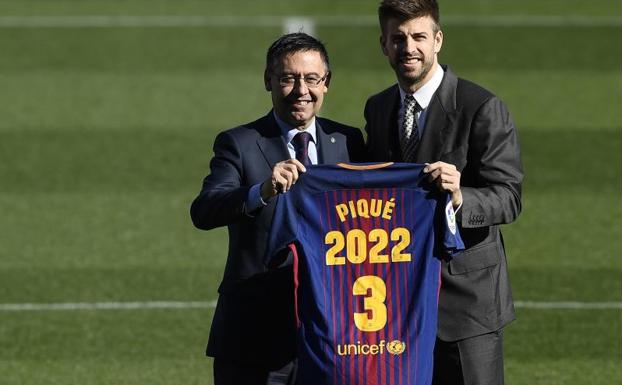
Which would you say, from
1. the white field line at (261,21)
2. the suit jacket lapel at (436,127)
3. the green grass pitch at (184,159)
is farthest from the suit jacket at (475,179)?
the white field line at (261,21)

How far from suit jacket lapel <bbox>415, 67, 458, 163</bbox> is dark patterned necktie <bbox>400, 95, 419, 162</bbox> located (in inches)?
2.7

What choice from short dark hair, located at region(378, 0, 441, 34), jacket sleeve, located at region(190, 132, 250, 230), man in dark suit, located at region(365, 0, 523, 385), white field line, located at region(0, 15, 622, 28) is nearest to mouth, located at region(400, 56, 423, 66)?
man in dark suit, located at region(365, 0, 523, 385)

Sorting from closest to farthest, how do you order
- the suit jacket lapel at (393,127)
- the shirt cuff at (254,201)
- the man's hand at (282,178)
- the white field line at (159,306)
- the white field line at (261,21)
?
the man's hand at (282,178)
the shirt cuff at (254,201)
the suit jacket lapel at (393,127)
the white field line at (159,306)
the white field line at (261,21)

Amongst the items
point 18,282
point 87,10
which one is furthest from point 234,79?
point 18,282

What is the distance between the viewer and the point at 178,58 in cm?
1514

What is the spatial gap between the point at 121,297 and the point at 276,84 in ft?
14.6

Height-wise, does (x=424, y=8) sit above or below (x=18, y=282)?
above

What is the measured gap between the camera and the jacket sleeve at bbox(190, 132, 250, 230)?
5180 millimetres

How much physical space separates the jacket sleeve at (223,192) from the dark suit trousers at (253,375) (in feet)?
1.79

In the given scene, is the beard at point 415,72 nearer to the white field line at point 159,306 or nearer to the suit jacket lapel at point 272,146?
the suit jacket lapel at point 272,146

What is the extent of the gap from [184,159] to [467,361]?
282 inches

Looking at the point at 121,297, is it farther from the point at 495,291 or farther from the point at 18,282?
the point at 495,291

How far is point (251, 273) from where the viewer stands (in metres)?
5.34

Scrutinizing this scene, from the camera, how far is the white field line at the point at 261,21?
52.9 feet
